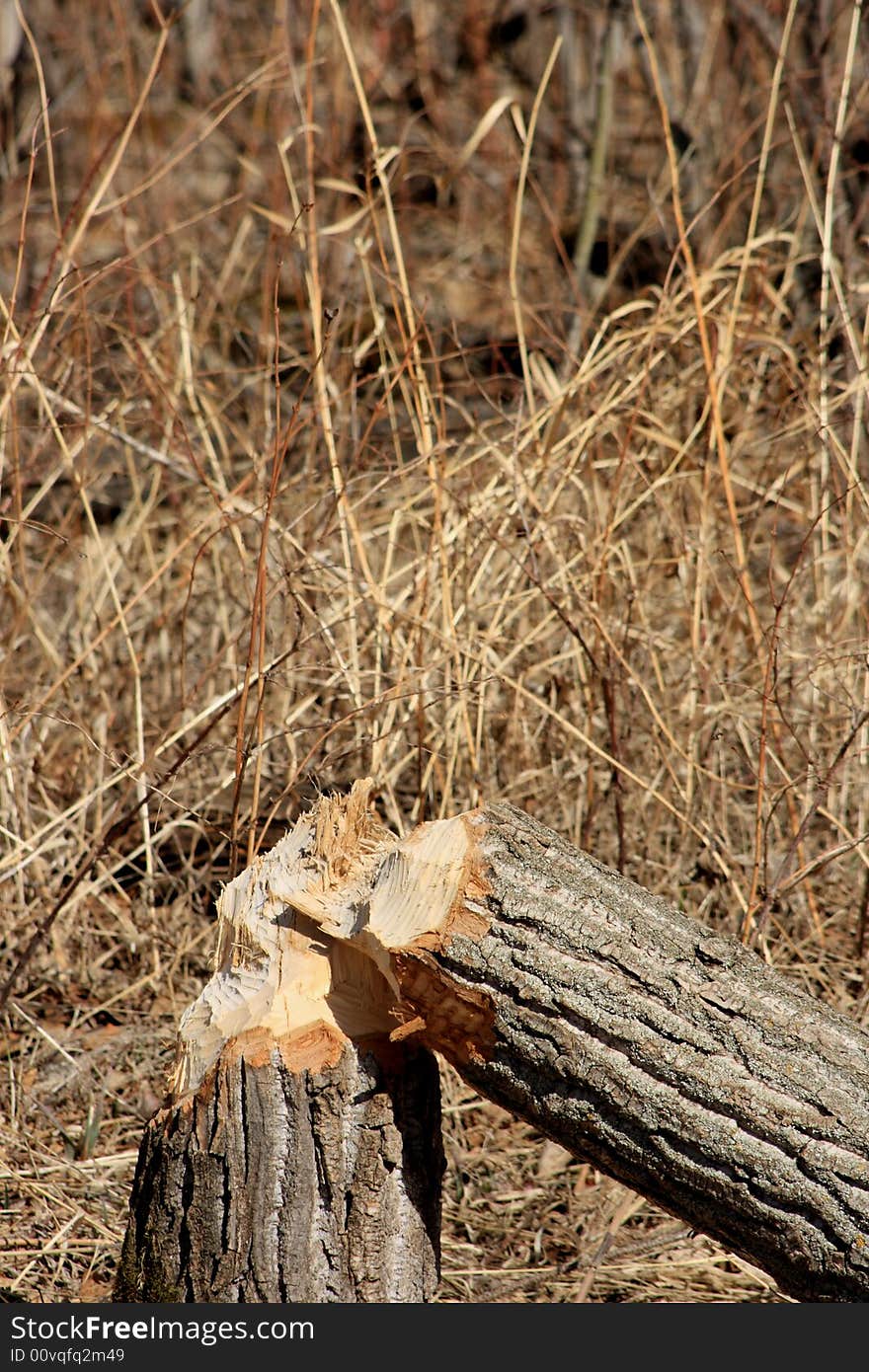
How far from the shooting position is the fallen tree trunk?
56.7 inches

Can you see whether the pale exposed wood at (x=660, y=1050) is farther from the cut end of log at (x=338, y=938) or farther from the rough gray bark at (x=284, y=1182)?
the rough gray bark at (x=284, y=1182)

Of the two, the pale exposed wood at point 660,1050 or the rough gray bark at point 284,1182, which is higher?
the pale exposed wood at point 660,1050

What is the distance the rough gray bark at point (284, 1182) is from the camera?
1521mm

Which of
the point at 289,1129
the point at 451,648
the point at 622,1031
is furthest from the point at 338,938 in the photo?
the point at 451,648

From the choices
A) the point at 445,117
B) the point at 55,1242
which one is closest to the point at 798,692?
the point at 55,1242

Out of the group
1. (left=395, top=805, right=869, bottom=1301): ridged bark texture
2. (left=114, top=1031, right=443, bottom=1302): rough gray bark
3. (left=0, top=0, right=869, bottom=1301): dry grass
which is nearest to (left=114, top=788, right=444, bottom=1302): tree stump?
(left=114, top=1031, right=443, bottom=1302): rough gray bark

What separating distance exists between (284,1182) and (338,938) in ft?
0.92

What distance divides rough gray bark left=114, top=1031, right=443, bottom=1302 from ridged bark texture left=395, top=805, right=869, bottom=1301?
0.49 feet

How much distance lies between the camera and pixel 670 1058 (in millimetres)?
1451

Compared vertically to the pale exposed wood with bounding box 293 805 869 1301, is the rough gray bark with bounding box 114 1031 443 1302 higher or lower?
lower

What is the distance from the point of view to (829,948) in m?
2.46

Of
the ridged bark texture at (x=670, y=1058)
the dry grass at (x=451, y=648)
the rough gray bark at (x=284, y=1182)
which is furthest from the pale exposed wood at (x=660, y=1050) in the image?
the dry grass at (x=451, y=648)

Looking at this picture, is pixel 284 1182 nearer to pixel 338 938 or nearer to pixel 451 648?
pixel 338 938

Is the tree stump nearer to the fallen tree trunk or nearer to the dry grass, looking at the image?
the fallen tree trunk
